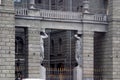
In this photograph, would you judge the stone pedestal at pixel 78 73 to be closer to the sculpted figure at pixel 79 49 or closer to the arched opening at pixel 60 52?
the sculpted figure at pixel 79 49

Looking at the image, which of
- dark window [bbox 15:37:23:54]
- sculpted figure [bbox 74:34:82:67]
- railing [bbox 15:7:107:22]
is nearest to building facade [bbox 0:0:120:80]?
railing [bbox 15:7:107:22]

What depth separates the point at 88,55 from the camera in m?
36.2

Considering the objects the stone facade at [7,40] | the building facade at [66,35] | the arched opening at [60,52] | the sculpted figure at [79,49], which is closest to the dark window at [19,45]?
the building facade at [66,35]

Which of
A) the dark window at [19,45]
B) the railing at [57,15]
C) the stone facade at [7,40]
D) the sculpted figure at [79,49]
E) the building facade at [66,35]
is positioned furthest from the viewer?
the dark window at [19,45]

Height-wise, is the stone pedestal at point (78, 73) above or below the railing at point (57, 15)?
below

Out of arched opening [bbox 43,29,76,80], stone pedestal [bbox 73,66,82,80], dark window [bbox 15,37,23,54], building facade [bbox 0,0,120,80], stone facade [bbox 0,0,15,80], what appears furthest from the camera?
dark window [bbox 15,37,23,54]

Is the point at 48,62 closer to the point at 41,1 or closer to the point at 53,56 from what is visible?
the point at 53,56

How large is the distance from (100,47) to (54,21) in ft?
18.6

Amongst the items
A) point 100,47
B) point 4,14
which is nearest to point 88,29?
point 100,47

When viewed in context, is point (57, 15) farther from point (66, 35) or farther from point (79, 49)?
point (66, 35)

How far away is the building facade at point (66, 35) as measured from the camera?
107 ft

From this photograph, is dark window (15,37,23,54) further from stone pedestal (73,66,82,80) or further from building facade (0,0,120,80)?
stone pedestal (73,66,82,80)

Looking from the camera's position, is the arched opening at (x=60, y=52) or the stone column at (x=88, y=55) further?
the arched opening at (x=60, y=52)

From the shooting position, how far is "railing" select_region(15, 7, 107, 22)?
34.1 m
